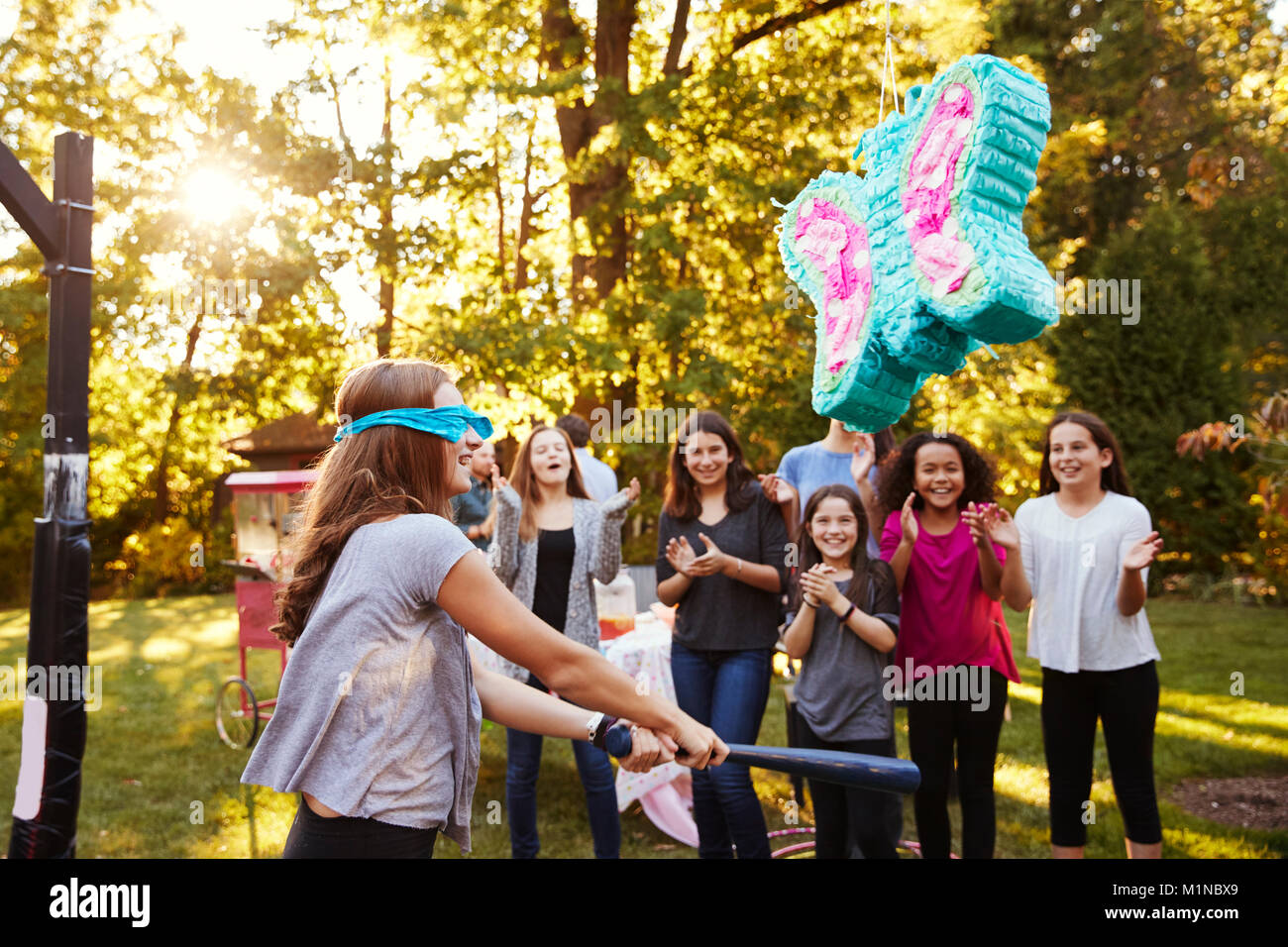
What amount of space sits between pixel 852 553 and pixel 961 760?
2.26 feet

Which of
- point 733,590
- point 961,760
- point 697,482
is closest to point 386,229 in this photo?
point 697,482

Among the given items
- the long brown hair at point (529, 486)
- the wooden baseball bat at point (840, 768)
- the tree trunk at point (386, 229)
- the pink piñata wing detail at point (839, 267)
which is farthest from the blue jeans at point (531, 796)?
the tree trunk at point (386, 229)

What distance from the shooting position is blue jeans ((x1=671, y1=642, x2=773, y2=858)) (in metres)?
2.93

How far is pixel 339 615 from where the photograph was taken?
149cm

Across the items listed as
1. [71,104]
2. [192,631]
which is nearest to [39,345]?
[71,104]

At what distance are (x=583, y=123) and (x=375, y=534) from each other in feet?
26.5

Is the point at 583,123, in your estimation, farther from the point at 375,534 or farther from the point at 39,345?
the point at 39,345

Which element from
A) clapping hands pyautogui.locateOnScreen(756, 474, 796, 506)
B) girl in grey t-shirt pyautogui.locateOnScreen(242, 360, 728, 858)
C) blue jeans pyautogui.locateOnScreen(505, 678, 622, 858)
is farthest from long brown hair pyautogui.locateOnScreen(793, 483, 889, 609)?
girl in grey t-shirt pyautogui.locateOnScreen(242, 360, 728, 858)

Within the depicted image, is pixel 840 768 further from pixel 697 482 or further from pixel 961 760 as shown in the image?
pixel 697 482

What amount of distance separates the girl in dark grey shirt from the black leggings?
1598 millimetres

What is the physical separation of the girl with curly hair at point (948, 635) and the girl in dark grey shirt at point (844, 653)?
110 mm

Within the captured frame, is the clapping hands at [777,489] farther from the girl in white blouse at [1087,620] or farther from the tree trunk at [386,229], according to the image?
the tree trunk at [386,229]

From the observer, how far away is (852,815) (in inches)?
110

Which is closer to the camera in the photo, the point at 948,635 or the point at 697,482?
the point at 948,635
